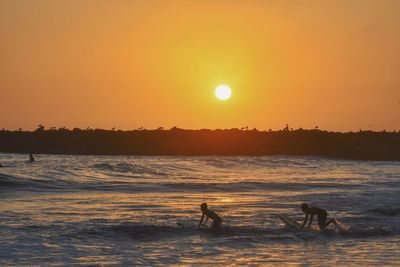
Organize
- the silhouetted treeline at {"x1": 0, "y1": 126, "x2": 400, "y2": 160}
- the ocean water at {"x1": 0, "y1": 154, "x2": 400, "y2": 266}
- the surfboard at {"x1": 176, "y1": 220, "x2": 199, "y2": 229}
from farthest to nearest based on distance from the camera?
the silhouetted treeline at {"x1": 0, "y1": 126, "x2": 400, "y2": 160}
the surfboard at {"x1": 176, "y1": 220, "x2": 199, "y2": 229}
the ocean water at {"x1": 0, "y1": 154, "x2": 400, "y2": 266}

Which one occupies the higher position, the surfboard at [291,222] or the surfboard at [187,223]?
the surfboard at [291,222]

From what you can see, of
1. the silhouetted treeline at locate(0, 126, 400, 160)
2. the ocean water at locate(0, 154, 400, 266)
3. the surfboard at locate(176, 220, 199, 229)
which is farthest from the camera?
the silhouetted treeline at locate(0, 126, 400, 160)

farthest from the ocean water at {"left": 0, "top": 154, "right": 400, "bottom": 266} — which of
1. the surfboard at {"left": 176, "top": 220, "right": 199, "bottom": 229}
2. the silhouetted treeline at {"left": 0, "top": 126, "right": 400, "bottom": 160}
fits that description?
the silhouetted treeline at {"left": 0, "top": 126, "right": 400, "bottom": 160}

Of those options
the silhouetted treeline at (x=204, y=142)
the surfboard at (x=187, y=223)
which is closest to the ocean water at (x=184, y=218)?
the surfboard at (x=187, y=223)

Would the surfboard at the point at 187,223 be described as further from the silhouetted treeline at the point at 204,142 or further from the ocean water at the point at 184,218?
the silhouetted treeline at the point at 204,142

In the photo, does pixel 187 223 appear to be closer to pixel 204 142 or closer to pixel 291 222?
pixel 291 222

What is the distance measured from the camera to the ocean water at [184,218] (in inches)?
685

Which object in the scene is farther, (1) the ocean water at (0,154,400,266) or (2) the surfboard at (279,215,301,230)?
(2) the surfboard at (279,215,301,230)

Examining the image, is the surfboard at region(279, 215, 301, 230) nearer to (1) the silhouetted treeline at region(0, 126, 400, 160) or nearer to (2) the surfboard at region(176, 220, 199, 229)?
(2) the surfboard at region(176, 220, 199, 229)

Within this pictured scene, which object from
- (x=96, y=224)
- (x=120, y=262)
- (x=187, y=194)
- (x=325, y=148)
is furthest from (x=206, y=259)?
(x=325, y=148)

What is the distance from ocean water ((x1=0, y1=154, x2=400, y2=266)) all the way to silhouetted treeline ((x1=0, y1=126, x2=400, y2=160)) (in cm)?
4293

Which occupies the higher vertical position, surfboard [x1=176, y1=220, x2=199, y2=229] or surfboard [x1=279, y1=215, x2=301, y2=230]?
surfboard [x1=279, y1=215, x2=301, y2=230]

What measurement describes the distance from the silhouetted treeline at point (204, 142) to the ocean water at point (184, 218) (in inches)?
1690

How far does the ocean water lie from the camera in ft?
57.1
